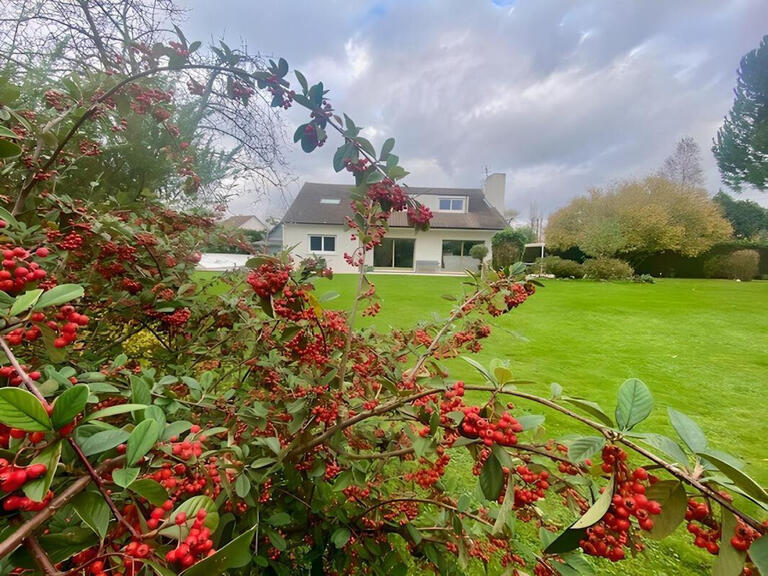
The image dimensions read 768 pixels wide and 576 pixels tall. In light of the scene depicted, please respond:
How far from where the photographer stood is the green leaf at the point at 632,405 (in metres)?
0.69

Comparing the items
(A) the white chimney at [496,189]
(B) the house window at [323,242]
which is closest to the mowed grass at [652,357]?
(B) the house window at [323,242]

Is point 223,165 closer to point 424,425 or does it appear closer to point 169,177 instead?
point 169,177

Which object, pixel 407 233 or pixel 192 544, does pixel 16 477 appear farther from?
pixel 407 233

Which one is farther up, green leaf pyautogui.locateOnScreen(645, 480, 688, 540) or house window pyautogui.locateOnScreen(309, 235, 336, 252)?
house window pyautogui.locateOnScreen(309, 235, 336, 252)

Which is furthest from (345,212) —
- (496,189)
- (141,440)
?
(141,440)

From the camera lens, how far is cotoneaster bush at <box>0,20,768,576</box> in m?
0.53

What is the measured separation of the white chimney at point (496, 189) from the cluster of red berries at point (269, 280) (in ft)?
86.7

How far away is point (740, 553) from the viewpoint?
20.2 inches

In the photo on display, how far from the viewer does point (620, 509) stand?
0.57 m

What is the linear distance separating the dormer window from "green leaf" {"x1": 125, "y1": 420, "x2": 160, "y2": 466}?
22.9 meters

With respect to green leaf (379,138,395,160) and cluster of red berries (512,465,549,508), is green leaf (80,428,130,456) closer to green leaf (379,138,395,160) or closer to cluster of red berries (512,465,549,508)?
cluster of red berries (512,465,549,508)

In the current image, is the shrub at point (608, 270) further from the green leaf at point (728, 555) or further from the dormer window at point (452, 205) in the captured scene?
the green leaf at point (728, 555)

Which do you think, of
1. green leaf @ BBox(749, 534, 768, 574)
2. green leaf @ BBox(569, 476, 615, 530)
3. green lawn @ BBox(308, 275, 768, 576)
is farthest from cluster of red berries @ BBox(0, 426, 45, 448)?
green lawn @ BBox(308, 275, 768, 576)

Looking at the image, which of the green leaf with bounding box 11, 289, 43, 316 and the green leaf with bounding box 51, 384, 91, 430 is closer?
the green leaf with bounding box 51, 384, 91, 430
